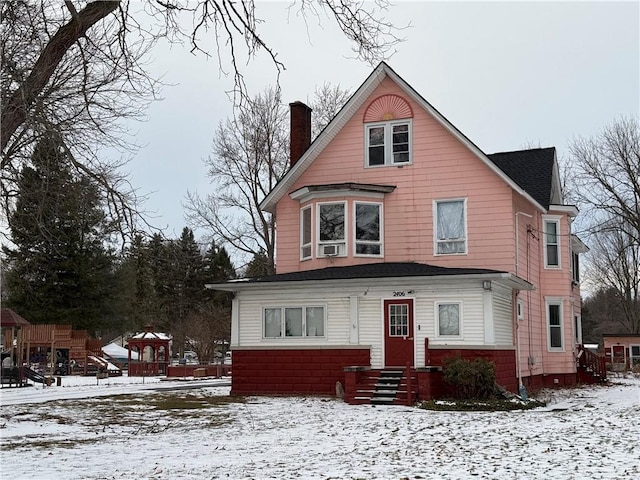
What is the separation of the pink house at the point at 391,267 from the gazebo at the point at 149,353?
726 inches

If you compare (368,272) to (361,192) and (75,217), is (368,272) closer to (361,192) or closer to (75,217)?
(361,192)

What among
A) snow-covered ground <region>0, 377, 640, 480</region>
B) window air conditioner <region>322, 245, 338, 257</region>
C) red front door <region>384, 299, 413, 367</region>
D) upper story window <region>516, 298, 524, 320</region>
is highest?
window air conditioner <region>322, 245, 338, 257</region>

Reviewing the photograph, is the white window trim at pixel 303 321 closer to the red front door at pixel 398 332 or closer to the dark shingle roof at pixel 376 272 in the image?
the dark shingle roof at pixel 376 272

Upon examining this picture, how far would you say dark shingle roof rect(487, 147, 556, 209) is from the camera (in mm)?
26438

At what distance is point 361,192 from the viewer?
23125 mm

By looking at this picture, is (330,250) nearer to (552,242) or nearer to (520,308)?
(520,308)

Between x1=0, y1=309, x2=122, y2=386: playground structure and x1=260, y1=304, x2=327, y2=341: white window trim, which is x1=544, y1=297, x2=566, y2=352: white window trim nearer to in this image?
x1=260, y1=304, x2=327, y2=341: white window trim

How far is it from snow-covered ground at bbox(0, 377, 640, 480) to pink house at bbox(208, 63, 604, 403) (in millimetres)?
2545

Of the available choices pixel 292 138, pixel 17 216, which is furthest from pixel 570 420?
pixel 292 138

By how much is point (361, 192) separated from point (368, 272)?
3093 mm

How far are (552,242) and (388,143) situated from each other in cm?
775

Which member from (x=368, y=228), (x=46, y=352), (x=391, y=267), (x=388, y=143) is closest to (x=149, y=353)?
(x=46, y=352)

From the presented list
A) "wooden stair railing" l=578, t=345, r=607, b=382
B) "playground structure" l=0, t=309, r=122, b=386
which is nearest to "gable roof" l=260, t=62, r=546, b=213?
"wooden stair railing" l=578, t=345, r=607, b=382

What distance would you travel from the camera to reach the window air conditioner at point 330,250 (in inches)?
906
